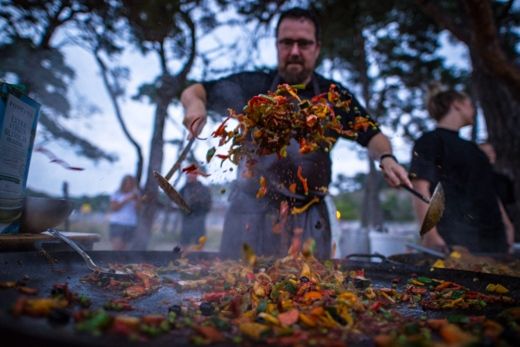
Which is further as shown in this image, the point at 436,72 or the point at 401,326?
the point at 436,72

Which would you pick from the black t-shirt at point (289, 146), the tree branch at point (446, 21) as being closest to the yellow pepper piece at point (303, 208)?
the black t-shirt at point (289, 146)

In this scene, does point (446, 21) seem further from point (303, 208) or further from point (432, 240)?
point (303, 208)

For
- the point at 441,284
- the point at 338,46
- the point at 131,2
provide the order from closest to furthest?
the point at 441,284 → the point at 131,2 → the point at 338,46

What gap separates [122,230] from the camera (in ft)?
21.8

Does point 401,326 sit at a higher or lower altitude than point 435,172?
lower

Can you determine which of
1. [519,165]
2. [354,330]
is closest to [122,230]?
[354,330]

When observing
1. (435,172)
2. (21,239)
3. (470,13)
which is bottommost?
(21,239)

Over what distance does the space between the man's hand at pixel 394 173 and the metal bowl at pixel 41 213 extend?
2196mm

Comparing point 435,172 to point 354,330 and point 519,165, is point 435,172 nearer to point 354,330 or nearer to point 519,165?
point 354,330

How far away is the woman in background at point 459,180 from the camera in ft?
11.3

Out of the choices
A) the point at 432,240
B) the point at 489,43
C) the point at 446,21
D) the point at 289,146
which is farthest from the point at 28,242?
the point at 446,21

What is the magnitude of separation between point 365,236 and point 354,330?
477 cm

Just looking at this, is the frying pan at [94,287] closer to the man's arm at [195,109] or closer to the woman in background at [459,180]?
the man's arm at [195,109]

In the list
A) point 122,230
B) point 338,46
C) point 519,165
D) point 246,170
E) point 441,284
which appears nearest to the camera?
point 441,284
